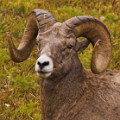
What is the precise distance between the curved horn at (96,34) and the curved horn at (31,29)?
342mm

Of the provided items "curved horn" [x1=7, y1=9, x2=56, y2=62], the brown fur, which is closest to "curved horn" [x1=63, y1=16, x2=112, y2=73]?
the brown fur

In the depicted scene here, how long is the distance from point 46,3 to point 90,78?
6.77 metres

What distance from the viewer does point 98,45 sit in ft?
19.8

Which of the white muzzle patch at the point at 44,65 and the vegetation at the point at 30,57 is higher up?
the white muzzle patch at the point at 44,65

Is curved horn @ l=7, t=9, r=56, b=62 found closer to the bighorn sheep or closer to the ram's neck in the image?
the bighorn sheep

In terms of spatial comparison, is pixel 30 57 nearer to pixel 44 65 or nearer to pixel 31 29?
pixel 31 29

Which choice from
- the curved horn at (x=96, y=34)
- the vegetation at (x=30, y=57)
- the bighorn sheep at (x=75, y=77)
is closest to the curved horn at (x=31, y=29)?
the bighorn sheep at (x=75, y=77)

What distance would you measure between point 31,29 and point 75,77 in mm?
1316

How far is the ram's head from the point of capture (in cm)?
571

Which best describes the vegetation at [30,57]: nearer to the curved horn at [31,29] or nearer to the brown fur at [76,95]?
the brown fur at [76,95]

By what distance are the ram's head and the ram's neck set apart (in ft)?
0.80

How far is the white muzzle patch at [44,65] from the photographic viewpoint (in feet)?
17.6

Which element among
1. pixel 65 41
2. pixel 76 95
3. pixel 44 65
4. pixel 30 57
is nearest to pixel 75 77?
pixel 76 95

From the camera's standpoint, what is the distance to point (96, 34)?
629 centimetres
